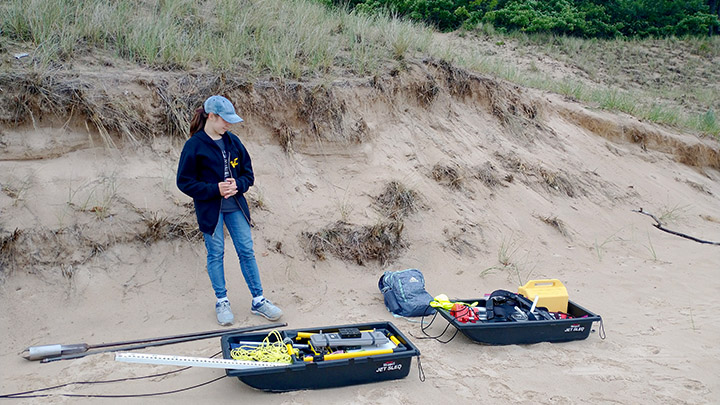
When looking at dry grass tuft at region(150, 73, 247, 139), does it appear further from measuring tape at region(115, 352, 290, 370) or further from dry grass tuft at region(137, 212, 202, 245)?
measuring tape at region(115, 352, 290, 370)

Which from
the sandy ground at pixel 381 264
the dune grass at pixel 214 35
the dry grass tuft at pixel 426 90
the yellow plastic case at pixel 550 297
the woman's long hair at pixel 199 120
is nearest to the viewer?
the sandy ground at pixel 381 264

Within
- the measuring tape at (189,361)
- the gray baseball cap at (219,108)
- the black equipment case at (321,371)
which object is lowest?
the black equipment case at (321,371)

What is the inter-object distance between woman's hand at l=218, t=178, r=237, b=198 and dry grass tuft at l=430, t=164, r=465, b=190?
3660 millimetres

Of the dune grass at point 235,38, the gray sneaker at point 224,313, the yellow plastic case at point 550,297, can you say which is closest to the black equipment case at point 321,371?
the gray sneaker at point 224,313

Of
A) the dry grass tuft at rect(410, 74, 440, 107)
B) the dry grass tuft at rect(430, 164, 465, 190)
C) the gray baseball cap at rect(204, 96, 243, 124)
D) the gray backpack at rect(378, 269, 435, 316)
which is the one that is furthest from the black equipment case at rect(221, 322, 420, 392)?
the dry grass tuft at rect(410, 74, 440, 107)

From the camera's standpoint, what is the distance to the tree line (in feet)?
60.7

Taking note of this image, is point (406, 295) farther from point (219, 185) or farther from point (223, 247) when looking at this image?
point (219, 185)

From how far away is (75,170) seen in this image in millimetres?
5668

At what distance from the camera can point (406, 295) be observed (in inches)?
205

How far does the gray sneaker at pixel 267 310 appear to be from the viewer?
4.86 m

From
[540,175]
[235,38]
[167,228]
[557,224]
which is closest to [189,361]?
[167,228]

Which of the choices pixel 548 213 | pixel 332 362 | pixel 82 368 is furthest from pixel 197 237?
pixel 548 213

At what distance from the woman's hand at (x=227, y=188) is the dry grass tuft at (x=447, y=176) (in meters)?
3.66

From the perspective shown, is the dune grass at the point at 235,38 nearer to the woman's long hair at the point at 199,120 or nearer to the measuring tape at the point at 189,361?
the woman's long hair at the point at 199,120
